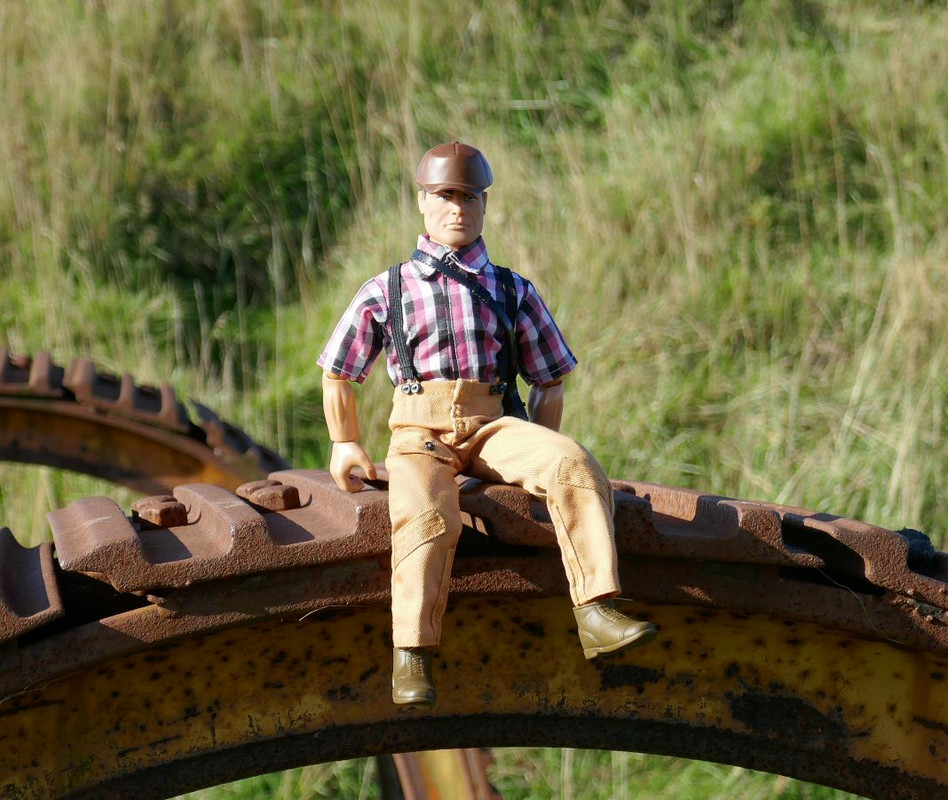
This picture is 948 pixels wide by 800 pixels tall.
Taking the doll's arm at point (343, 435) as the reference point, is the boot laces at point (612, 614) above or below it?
below

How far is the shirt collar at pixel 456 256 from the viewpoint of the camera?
7.41 feet

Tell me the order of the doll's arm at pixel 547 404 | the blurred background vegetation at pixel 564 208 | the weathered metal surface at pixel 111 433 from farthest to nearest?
the blurred background vegetation at pixel 564 208 < the weathered metal surface at pixel 111 433 < the doll's arm at pixel 547 404

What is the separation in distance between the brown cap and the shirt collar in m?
0.10

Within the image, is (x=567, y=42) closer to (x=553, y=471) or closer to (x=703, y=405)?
(x=703, y=405)

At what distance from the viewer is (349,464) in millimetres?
2148

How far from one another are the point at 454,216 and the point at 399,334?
0.24 meters

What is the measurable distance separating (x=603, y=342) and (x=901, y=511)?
1562 millimetres

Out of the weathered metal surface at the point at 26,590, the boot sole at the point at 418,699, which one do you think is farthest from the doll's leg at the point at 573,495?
the weathered metal surface at the point at 26,590

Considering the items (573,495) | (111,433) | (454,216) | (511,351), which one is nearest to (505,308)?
(511,351)

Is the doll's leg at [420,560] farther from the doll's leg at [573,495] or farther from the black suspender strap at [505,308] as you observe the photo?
the black suspender strap at [505,308]

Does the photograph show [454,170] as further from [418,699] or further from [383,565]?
[418,699]

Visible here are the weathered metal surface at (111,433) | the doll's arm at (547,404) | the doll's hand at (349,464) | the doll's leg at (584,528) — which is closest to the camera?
the doll's leg at (584,528)

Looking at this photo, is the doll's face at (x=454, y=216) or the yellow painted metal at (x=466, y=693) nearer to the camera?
the yellow painted metal at (x=466, y=693)

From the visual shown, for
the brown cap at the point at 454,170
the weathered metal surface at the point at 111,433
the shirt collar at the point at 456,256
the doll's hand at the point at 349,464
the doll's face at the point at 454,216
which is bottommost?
the weathered metal surface at the point at 111,433
